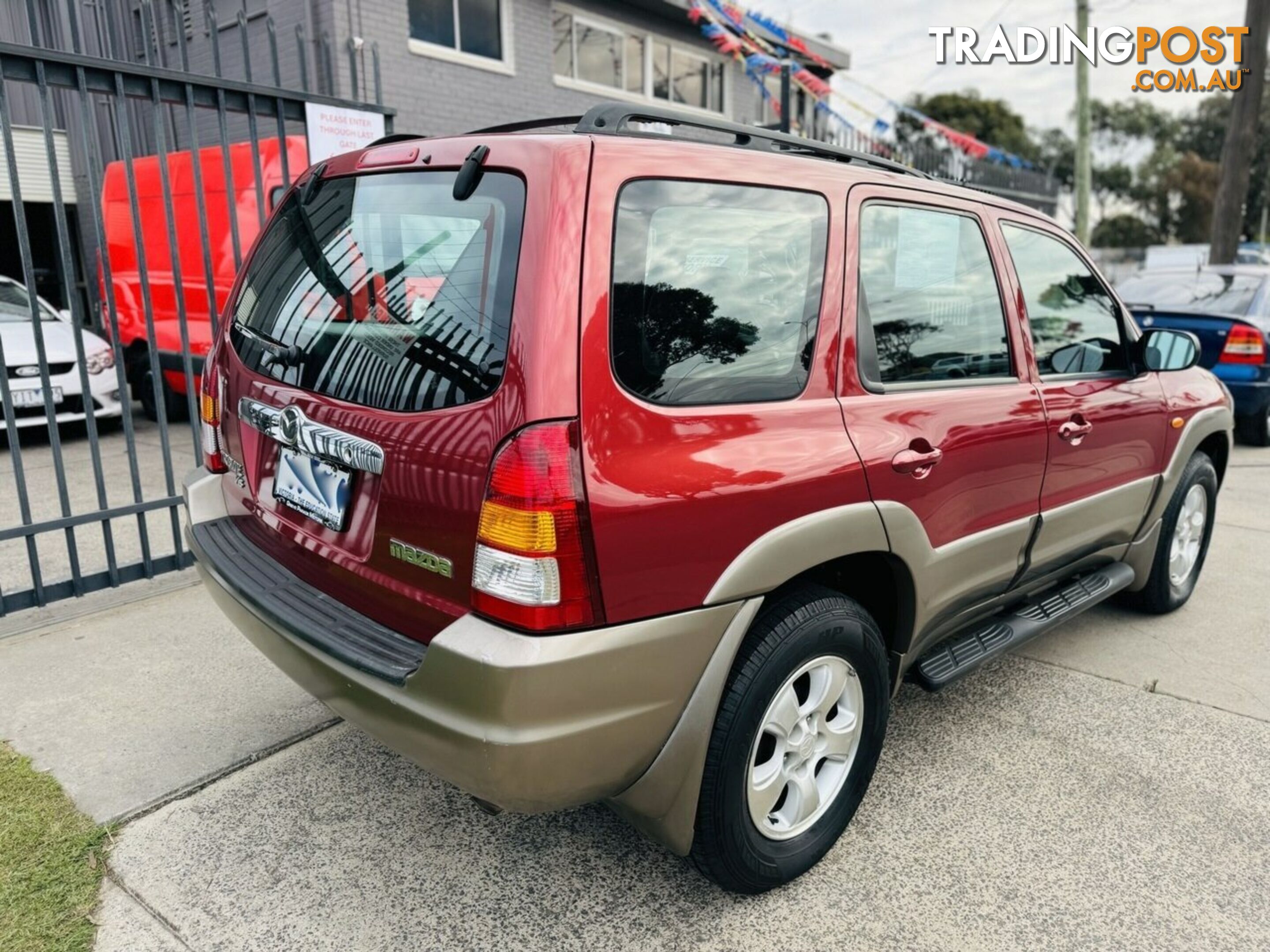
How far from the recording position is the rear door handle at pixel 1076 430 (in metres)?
3.00

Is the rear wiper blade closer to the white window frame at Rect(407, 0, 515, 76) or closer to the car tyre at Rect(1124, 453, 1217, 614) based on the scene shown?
the car tyre at Rect(1124, 453, 1217, 614)

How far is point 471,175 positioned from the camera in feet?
6.41

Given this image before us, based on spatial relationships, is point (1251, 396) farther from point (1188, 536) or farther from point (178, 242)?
point (178, 242)

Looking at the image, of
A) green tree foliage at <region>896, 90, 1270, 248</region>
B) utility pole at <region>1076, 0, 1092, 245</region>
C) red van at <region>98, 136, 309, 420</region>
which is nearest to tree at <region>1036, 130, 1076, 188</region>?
green tree foliage at <region>896, 90, 1270, 248</region>

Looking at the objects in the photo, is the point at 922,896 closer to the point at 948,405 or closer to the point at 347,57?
the point at 948,405

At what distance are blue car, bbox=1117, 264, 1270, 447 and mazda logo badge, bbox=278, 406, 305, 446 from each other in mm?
7149

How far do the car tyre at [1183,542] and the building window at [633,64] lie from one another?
10.4 meters

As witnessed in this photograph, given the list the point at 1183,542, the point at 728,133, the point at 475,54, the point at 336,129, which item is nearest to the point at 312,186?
the point at 728,133

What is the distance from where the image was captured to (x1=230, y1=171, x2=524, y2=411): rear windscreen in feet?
6.21

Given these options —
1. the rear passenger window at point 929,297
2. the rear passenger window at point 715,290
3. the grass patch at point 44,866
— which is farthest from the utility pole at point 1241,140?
the grass patch at point 44,866

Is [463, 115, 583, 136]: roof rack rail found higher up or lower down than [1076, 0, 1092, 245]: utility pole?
lower down

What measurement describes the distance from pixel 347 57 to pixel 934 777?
9.60m

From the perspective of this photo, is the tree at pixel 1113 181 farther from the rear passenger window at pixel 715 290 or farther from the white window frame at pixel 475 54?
the rear passenger window at pixel 715 290

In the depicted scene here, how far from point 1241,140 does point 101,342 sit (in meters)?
14.5
